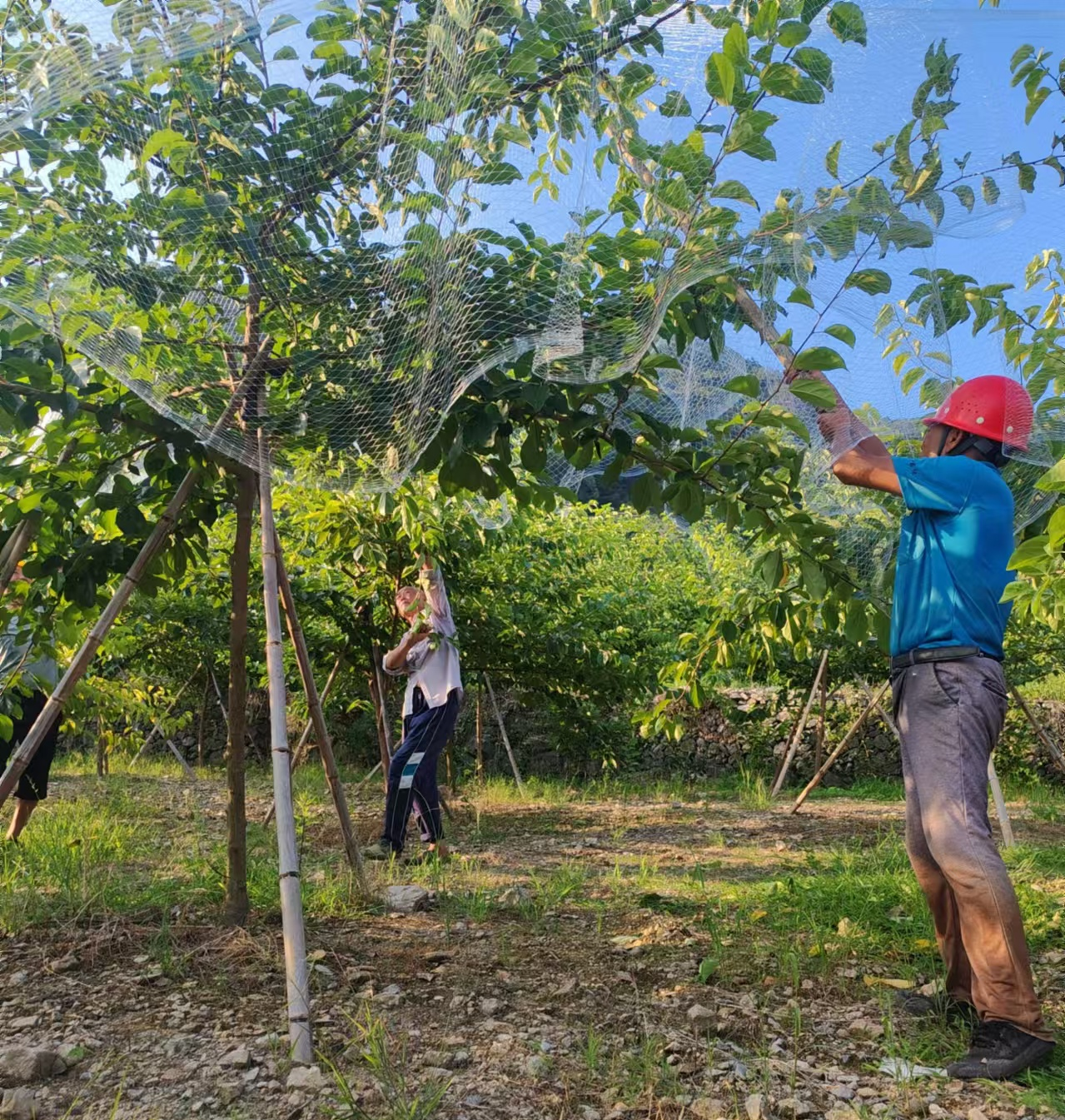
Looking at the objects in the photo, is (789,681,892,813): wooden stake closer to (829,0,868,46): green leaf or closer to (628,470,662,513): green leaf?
(628,470,662,513): green leaf

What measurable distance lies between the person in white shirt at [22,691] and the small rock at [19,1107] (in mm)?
1234

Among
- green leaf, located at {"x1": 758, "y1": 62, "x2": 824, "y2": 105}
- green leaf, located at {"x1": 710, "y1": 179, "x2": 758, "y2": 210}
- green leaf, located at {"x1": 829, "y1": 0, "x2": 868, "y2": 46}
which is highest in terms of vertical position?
green leaf, located at {"x1": 829, "y1": 0, "x2": 868, "y2": 46}

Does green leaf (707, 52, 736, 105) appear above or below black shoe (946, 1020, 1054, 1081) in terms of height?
above

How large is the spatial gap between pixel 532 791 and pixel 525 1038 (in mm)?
6078

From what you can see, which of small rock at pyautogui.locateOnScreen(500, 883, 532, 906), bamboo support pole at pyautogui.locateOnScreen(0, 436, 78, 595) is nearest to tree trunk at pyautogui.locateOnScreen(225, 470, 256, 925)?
bamboo support pole at pyautogui.locateOnScreen(0, 436, 78, 595)

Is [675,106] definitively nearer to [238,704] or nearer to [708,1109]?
[708,1109]

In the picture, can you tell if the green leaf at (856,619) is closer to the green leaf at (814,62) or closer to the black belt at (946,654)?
the black belt at (946,654)

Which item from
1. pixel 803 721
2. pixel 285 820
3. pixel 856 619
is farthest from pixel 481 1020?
pixel 803 721

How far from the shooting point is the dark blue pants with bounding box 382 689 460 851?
184 inches

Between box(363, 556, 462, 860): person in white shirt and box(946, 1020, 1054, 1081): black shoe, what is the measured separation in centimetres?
282

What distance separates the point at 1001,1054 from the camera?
87.0 inches

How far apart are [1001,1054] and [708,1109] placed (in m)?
0.71

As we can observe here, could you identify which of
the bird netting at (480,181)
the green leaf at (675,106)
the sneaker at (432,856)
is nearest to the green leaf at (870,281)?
the bird netting at (480,181)

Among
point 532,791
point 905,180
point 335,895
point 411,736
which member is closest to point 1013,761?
point 532,791
